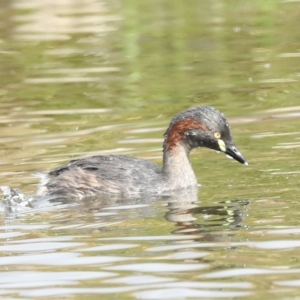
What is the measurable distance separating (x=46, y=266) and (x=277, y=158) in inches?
149

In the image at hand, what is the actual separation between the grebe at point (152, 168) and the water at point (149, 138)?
219 millimetres

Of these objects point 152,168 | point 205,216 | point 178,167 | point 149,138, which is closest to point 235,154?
point 178,167

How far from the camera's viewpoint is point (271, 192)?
987 cm

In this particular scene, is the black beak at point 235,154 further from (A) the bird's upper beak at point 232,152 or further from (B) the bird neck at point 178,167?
(B) the bird neck at point 178,167

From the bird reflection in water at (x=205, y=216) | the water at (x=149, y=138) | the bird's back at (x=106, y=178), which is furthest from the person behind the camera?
the bird's back at (x=106, y=178)

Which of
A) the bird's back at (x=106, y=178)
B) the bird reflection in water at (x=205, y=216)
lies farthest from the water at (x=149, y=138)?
the bird's back at (x=106, y=178)

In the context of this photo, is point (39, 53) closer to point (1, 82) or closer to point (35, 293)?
point (1, 82)

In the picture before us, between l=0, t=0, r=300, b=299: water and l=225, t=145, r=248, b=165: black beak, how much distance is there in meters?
0.14

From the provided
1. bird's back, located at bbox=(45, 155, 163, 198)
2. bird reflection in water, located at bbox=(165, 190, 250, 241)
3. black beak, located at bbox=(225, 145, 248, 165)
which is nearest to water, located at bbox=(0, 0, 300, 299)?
bird reflection in water, located at bbox=(165, 190, 250, 241)

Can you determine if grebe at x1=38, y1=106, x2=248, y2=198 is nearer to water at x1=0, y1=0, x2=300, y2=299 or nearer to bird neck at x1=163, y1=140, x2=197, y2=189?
bird neck at x1=163, y1=140, x2=197, y2=189

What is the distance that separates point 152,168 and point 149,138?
194 cm

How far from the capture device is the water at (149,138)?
755cm

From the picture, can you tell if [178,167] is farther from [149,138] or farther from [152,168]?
[149,138]

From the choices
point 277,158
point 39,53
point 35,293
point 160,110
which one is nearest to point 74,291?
point 35,293
